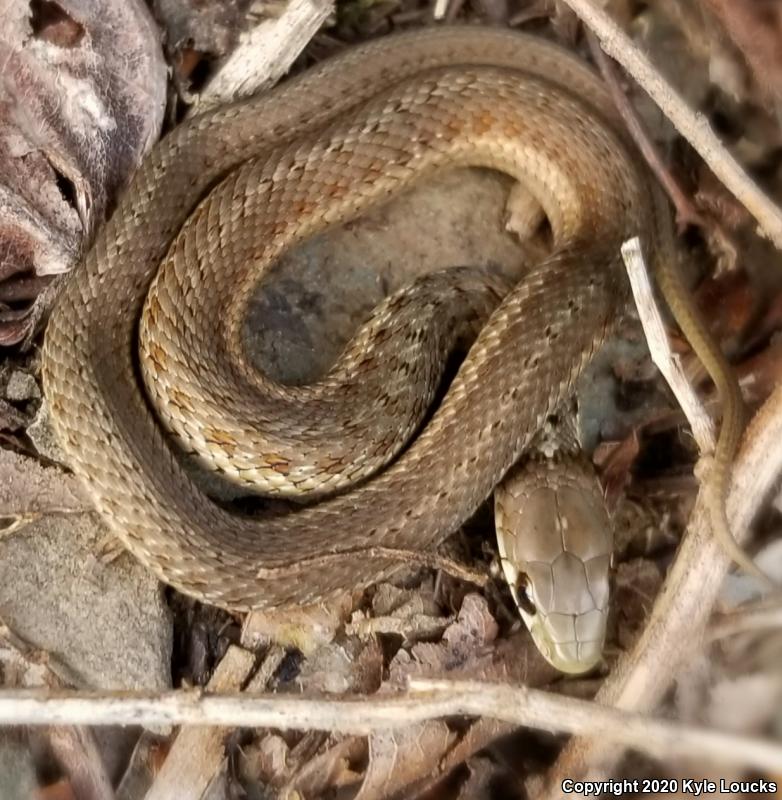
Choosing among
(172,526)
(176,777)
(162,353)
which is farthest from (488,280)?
(176,777)

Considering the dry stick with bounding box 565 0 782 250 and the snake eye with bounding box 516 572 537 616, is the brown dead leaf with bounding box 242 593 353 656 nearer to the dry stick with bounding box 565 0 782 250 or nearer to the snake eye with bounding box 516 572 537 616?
the snake eye with bounding box 516 572 537 616

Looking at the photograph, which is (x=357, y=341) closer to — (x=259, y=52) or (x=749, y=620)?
(x=259, y=52)

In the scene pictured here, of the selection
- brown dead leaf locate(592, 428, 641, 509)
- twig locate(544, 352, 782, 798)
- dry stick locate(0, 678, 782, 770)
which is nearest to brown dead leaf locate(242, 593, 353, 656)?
dry stick locate(0, 678, 782, 770)

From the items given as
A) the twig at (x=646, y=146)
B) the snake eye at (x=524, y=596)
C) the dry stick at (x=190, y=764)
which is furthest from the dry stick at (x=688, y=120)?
the dry stick at (x=190, y=764)

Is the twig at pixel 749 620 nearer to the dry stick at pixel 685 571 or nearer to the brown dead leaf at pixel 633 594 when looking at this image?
the dry stick at pixel 685 571

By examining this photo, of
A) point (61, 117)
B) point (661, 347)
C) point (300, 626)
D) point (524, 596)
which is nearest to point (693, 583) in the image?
point (524, 596)
